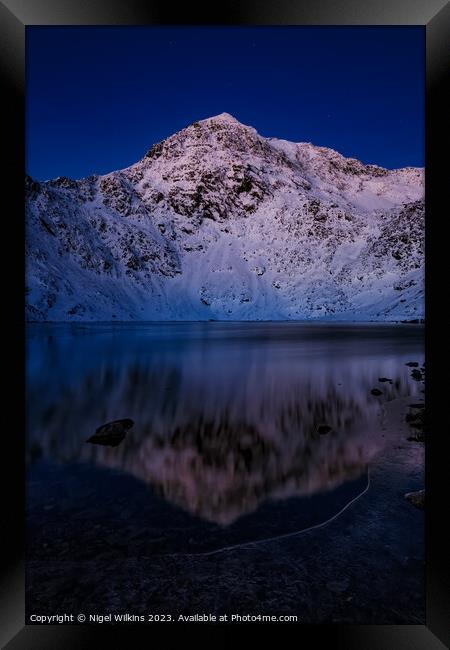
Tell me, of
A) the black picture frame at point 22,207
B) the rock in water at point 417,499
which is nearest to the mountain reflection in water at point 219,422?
the rock in water at point 417,499

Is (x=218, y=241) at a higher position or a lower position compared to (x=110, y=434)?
higher

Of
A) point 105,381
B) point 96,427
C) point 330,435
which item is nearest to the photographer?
point 330,435

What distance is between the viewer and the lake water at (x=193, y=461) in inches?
188

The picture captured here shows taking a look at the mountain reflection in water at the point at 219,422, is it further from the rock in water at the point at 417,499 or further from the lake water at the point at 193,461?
the rock in water at the point at 417,499

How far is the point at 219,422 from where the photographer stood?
31.9 ft

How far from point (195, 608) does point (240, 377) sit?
1279 cm

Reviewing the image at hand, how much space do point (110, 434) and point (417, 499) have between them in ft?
19.0

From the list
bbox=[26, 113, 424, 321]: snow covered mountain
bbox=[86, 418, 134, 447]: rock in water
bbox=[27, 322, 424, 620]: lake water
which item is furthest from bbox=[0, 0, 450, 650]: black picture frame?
bbox=[26, 113, 424, 321]: snow covered mountain

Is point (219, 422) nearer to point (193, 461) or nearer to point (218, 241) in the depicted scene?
point (193, 461)

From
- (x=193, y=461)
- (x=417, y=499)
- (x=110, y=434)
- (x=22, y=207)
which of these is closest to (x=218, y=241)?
(x=110, y=434)

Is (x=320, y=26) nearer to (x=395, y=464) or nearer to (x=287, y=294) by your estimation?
(x=395, y=464)

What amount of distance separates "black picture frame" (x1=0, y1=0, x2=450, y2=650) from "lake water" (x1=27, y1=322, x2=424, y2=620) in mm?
902

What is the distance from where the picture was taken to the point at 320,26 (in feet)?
11.6

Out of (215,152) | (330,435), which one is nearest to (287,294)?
(215,152)
